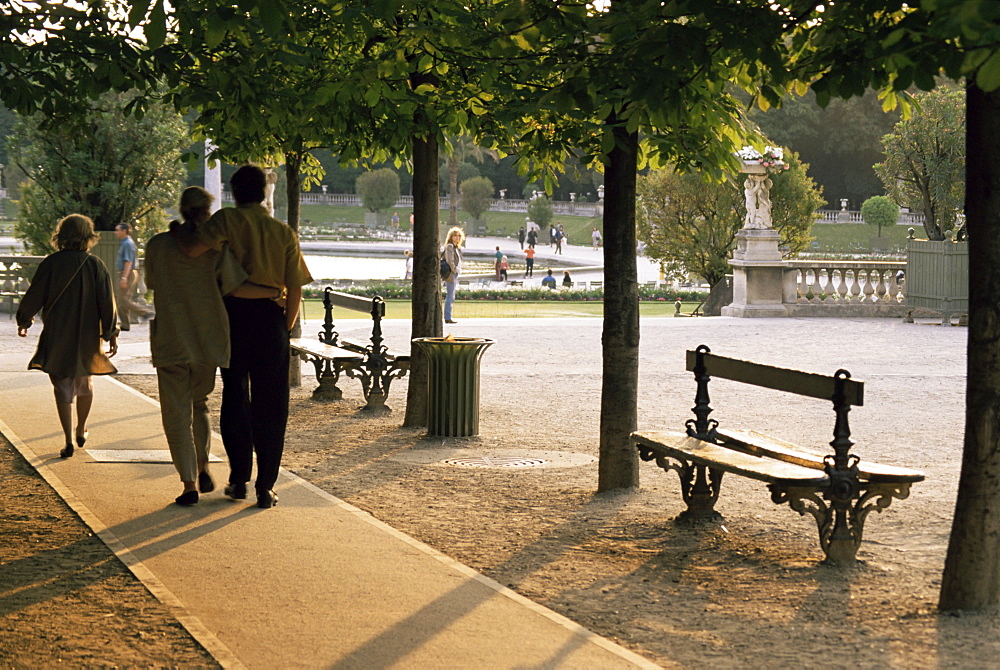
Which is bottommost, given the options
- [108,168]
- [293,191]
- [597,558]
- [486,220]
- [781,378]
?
[597,558]

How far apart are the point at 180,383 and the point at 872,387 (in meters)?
8.86

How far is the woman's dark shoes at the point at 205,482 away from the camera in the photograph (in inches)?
301

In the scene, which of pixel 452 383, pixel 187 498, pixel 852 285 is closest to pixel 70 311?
pixel 187 498

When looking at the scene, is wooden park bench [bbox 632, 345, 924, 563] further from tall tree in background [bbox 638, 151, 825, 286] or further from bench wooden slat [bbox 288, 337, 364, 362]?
tall tree in background [bbox 638, 151, 825, 286]

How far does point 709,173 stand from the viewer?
8844 millimetres

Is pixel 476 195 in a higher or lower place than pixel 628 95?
higher

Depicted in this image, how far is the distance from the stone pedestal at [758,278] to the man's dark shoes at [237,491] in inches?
710

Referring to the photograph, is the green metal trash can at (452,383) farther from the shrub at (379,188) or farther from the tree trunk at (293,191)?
the shrub at (379,188)

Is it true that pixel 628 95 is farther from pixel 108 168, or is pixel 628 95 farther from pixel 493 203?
pixel 493 203

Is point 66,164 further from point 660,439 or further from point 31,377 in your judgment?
point 660,439

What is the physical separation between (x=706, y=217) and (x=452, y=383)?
73.2ft

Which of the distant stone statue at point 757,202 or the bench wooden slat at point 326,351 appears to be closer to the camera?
the bench wooden slat at point 326,351

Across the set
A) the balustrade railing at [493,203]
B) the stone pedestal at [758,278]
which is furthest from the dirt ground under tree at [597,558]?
the balustrade railing at [493,203]

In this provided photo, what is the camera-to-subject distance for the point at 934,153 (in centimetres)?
2931
